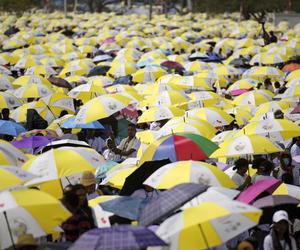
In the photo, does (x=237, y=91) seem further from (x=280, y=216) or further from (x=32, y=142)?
(x=280, y=216)

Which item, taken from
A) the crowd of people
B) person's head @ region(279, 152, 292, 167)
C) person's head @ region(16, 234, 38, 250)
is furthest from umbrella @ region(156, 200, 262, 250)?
person's head @ region(279, 152, 292, 167)

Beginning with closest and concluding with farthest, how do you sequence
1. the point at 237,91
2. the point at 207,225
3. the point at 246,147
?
the point at 207,225 → the point at 246,147 → the point at 237,91

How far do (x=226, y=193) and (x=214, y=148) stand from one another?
9.03ft

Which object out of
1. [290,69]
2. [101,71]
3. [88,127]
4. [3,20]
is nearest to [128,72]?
[101,71]

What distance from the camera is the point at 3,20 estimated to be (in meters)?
53.1

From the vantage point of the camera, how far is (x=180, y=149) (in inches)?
397

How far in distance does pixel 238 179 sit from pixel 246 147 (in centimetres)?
55

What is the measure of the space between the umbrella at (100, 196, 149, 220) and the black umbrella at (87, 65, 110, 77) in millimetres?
14801

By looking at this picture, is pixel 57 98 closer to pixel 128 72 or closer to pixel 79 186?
pixel 128 72

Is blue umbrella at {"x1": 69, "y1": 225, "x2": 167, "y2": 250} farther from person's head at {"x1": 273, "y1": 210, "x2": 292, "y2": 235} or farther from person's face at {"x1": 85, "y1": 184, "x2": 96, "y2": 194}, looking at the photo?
person's face at {"x1": 85, "y1": 184, "x2": 96, "y2": 194}

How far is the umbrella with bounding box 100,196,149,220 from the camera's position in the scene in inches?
301

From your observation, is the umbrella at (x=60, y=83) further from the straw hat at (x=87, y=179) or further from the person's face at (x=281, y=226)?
the person's face at (x=281, y=226)

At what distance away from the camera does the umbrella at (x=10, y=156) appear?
9469 mm

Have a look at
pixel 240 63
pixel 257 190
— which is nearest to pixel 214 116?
pixel 257 190
